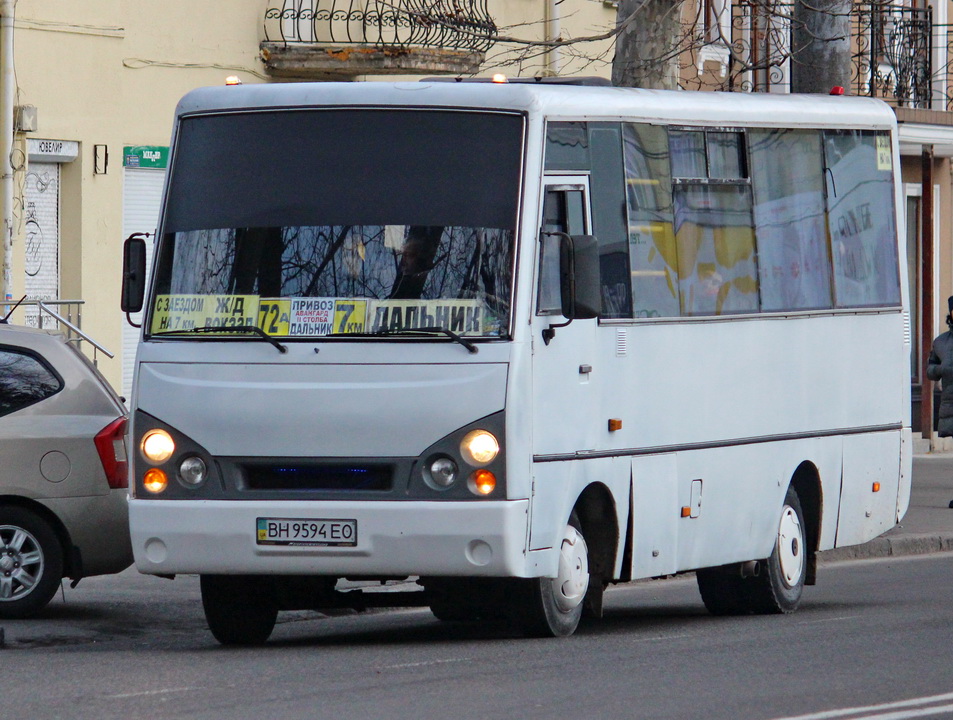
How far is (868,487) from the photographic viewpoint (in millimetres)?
13727

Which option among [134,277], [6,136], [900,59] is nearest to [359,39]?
[6,136]

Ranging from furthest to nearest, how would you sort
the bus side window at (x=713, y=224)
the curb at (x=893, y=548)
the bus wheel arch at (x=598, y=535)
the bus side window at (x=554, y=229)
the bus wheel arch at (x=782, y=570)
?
the curb at (x=893, y=548)
the bus wheel arch at (x=782, y=570)
the bus side window at (x=713, y=224)
the bus wheel arch at (x=598, y=535)
the bus side window at (x=554, y=229)

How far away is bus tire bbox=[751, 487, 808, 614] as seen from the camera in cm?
1270

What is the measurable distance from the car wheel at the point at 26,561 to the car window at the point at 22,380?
604 mm

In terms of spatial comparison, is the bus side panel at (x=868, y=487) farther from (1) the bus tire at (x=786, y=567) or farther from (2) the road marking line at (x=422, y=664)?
(2) the road marking line at (x=422, y=664)

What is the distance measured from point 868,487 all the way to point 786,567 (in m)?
1.11

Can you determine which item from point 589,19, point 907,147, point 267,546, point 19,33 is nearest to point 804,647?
point 267,546

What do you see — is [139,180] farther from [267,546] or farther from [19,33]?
[267,546]

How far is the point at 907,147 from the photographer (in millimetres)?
30484

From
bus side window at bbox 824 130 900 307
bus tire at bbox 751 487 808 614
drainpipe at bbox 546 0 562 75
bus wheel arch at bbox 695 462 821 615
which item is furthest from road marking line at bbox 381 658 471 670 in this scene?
drainpipe at bbox 546 0 562 75

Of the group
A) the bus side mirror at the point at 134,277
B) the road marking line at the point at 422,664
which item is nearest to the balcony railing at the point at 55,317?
the bus side mirror at the point at 134,277

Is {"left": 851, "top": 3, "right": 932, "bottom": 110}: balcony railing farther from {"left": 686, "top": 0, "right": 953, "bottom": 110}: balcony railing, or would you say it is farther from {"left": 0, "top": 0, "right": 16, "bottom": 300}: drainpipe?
{"left": 0, "top": 0, "right": 16, "bottom": 300}: drainpipe

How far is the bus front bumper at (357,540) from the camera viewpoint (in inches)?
393

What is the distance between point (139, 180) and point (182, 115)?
482 inches
